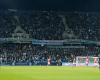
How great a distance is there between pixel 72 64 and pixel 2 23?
55.6ft

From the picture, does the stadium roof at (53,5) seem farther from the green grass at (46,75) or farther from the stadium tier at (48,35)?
the green grass at (46,75)

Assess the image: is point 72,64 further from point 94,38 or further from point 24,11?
point 24,11

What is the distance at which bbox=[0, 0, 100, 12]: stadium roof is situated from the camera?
6406 cm

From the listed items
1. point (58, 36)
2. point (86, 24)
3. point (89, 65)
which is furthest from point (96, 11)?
point (89, 65)

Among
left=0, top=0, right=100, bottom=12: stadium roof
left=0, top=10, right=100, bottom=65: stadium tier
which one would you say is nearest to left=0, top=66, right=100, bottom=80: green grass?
left=0, top=10, right=100, bottom=65: stadium tier

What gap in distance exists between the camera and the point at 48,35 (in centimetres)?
6644

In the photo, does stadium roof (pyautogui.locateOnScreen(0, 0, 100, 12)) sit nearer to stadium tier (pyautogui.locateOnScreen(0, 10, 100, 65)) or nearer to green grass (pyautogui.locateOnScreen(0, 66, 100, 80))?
stadium tier (pyautogui.locateOnScreen(0, 10, 100, 65))

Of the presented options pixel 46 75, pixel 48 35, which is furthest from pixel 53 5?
pixel 46 75

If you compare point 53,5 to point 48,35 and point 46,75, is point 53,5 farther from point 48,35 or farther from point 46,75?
point 46,75

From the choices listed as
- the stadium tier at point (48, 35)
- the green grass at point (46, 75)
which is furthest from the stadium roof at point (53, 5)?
the green grass at point (46, 75)

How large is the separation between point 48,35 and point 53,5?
494cm

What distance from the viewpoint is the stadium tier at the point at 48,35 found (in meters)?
61.4

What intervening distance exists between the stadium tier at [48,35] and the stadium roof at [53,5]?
7.18 feet

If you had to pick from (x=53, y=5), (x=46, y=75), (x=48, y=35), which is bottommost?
(x=46, y=75)
